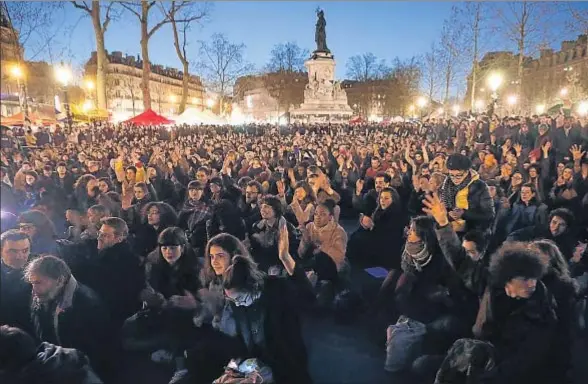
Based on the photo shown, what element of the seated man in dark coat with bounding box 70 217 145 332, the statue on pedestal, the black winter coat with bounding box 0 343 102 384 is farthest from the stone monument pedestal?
the black winter coat with bounding box 0 343 102 384

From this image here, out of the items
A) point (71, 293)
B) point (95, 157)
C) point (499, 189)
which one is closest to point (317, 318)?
point (71, 293)

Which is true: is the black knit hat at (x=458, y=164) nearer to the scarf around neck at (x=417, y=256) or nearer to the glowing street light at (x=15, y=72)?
the scarf around neck at (x=417, y=256)

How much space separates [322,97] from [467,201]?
3892cm

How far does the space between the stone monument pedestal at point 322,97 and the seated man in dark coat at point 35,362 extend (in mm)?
40076

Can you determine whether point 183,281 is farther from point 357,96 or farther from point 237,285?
point 357,96

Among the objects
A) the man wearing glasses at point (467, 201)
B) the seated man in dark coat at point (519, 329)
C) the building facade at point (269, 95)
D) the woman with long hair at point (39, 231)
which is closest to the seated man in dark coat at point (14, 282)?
the woman with long hair at point (39, 231)

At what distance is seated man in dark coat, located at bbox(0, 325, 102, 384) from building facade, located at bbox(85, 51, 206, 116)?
76168mm

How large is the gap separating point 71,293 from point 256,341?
1402 mm

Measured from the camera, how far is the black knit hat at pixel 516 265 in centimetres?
325

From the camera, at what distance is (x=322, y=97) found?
4312cm

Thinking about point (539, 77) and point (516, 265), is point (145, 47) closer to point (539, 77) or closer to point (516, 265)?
point (516, 265)

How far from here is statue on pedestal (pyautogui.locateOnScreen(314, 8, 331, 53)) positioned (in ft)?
145

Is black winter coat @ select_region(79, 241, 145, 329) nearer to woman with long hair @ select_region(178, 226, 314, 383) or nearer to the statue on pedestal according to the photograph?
woman with long hair @ select_region(178, 226, 314, 383)

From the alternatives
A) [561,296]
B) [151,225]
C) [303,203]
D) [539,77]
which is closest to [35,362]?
[151,225]
